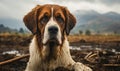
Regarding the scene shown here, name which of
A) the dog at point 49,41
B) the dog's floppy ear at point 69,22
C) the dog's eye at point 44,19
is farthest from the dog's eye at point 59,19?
the dog's floppy ear at point 69,22

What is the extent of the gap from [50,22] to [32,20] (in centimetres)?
86

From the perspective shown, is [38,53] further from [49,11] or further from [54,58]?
[49,11]

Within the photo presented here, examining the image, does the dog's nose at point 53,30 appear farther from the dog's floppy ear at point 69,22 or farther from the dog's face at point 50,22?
the dog's floppy ear at point 69,22

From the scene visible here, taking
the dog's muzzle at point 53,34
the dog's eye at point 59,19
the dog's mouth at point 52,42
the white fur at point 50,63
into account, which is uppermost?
the dog's eye at point 59,19

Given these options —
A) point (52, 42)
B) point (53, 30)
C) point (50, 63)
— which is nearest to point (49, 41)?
point (52, 42)

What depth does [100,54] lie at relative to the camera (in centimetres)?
1166

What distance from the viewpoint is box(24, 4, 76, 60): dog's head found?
6868 millimetres

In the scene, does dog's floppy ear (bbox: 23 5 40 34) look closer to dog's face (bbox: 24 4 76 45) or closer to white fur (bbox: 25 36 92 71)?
dog's face (bbox: 24 4 76 45)

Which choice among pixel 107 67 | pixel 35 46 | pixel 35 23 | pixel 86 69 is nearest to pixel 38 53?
pixel 35 46

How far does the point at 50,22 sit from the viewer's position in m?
6.89

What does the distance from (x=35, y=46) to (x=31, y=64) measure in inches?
15.0

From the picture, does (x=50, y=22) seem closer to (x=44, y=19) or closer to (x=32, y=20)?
(x=44, y=19)

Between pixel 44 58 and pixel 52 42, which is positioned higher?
pixel 52 42

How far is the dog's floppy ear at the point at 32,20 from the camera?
753 centimetres
